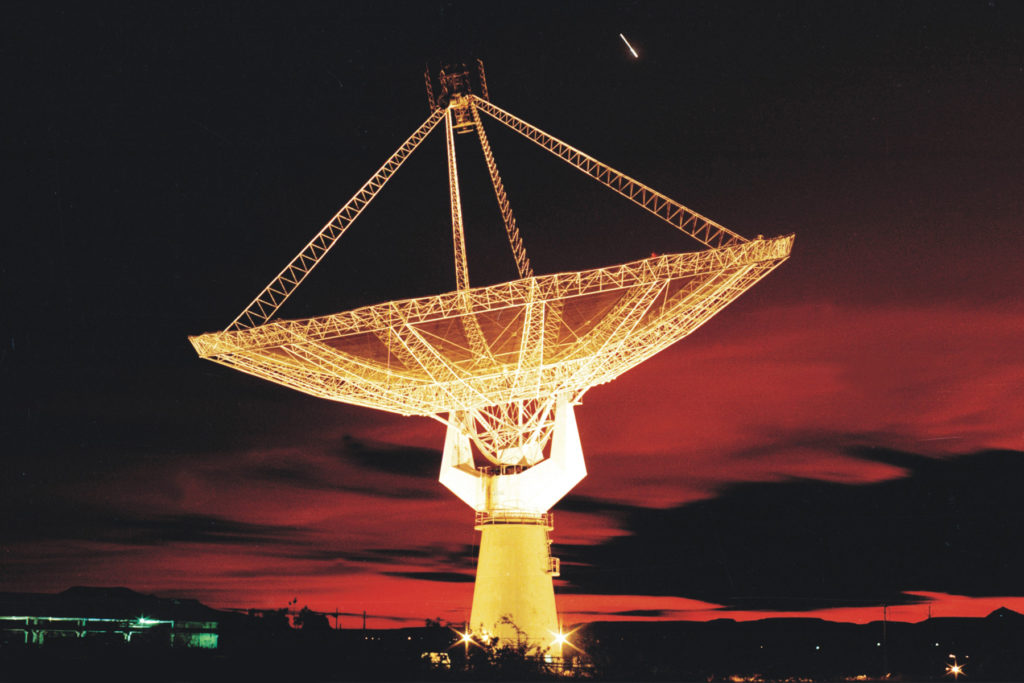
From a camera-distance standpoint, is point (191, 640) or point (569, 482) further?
point (191, 640)

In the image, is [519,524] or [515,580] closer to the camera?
[515,580]

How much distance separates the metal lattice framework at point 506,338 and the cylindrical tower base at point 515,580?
2733 mm

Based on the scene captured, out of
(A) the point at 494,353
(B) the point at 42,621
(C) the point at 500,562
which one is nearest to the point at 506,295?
(A) the point at 494,353

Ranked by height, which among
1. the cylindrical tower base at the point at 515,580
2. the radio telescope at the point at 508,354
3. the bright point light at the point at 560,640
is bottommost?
the bright point light at the point at 560,640

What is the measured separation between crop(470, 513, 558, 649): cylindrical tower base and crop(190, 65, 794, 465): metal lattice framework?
273 cm

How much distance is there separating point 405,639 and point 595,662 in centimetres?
654

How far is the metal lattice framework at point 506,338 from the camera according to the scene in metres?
31.5

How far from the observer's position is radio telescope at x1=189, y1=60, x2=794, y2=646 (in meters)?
31.9

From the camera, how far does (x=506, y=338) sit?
115ft

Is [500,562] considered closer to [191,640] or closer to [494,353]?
[494,353]

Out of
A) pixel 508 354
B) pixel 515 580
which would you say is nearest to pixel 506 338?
pixel 508 354

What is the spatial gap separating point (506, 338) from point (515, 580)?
9355 mm

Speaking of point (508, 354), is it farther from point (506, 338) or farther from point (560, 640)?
point (560, 640)

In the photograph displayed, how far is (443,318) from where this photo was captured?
3266cm
